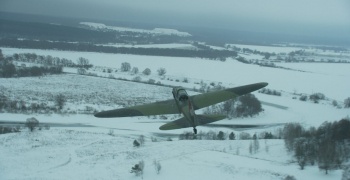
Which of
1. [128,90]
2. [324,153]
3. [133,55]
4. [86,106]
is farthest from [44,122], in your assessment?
[133,55]

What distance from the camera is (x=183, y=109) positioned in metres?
16.5

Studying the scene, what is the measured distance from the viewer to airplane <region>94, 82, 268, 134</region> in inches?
620

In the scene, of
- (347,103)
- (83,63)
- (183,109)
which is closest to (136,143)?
(183,109)

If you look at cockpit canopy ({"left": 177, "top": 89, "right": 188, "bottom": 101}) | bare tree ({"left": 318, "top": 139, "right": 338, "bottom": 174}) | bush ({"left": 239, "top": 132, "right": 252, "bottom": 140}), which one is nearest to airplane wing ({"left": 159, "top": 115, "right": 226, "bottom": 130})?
cockpit canopy ({"left": 177, "top": 89, "right": 188, "bottom": 101})

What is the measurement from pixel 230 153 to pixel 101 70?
2022 inches

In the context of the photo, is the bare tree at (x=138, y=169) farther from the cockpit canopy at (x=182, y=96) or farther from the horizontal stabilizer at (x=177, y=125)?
the horizontal stabilizer at (x=177, y=125)

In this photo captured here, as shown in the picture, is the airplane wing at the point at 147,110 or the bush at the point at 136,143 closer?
the airplane wing at the point at 147,110

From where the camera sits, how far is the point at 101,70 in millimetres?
77125

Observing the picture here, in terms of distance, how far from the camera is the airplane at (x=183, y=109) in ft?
51.7

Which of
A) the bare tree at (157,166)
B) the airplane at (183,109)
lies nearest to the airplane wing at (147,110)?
the airplane at (183,109)

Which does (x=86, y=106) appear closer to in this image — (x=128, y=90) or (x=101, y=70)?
(x=128, y=90)

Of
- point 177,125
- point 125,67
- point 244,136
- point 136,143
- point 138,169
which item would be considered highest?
point 177,125

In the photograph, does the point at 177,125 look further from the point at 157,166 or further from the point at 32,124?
the point at 32,124

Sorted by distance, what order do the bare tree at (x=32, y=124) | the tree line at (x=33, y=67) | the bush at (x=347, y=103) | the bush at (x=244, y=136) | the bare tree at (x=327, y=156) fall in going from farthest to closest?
the tree line at (x=33, y=67), the bush at (x=347, y=103), the bush at (x=244, y=136), the bare tree at (x=32, y=124), the bare tree at (x=327, y=156)
